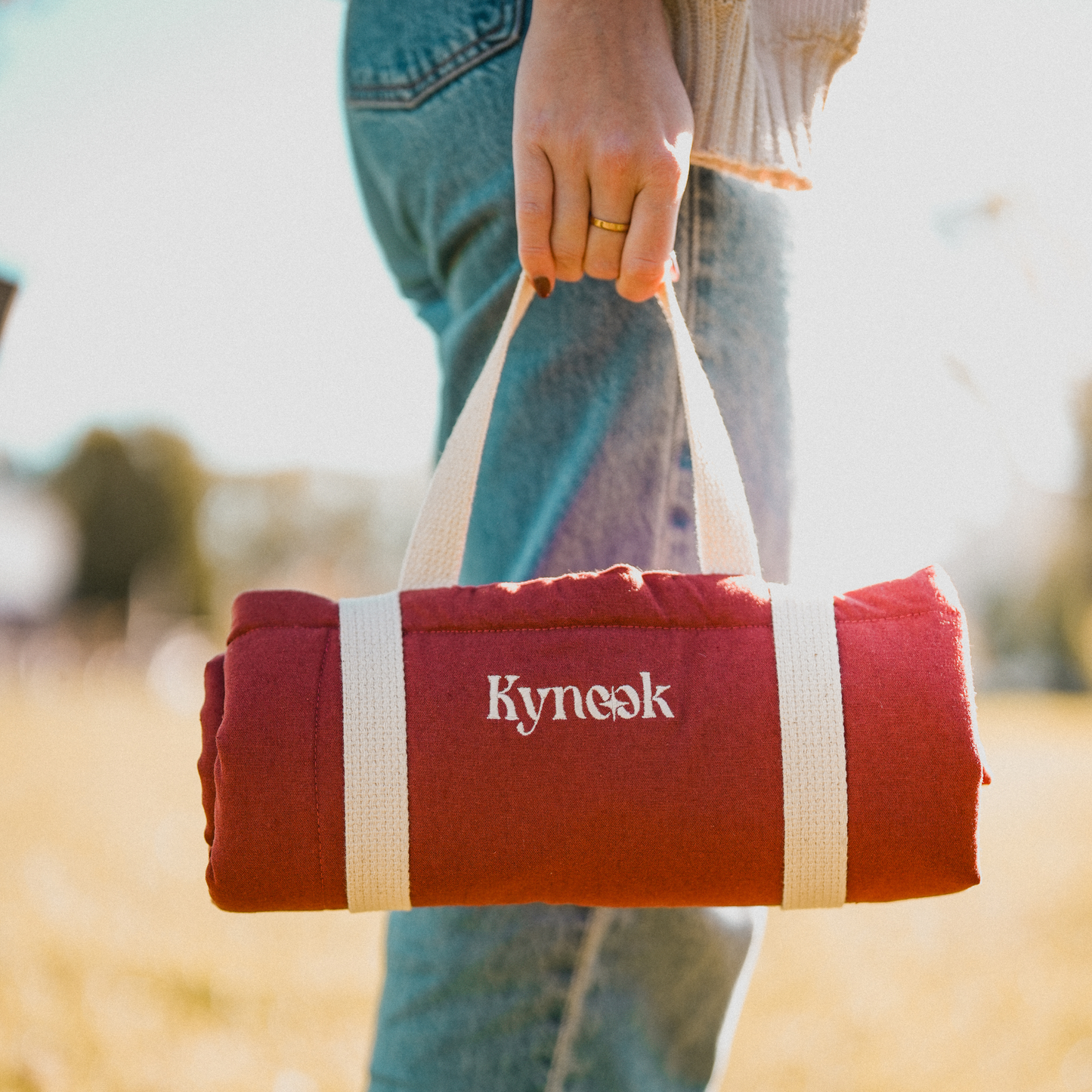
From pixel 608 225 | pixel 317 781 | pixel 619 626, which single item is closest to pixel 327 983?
pixel 317 781

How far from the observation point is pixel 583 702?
0.79 meters

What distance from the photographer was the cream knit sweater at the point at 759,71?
0.82 meters

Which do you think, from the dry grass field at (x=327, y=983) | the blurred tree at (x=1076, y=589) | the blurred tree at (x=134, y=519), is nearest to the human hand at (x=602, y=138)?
the dry grass field at (x=327, y=983)

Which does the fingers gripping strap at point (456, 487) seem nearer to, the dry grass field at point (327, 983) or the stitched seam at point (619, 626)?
the stitched seam at point (619, 626)

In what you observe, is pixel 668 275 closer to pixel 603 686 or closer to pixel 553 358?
pixel 553 358

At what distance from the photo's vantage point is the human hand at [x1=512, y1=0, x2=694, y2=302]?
77cm

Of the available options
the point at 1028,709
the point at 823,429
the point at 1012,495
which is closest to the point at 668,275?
the point at 823,429

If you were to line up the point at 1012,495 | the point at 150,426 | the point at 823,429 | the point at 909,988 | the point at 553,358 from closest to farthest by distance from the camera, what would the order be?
the point at 553,358 < the point at 823,429 < the point at 909,988 < the point at 150,426 < the point at 1012,495

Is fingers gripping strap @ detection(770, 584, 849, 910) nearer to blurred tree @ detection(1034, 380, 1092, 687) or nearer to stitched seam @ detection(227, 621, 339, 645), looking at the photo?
stitched seam @ detection(227, 621, 339, 645)

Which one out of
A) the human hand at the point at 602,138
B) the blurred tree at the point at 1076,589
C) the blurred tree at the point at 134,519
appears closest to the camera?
the human hand at the point at 602,138

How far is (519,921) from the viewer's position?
38.1 inches

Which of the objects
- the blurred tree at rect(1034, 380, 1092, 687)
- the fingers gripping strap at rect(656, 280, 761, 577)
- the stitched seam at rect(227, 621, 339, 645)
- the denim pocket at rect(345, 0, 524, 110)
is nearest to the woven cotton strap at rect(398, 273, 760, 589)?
the fingers gripping strap at rect(656, 280, 761, 577)

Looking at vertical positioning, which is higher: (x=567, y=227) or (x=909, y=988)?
(x=567, y=227)

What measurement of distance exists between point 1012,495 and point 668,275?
2427cm
